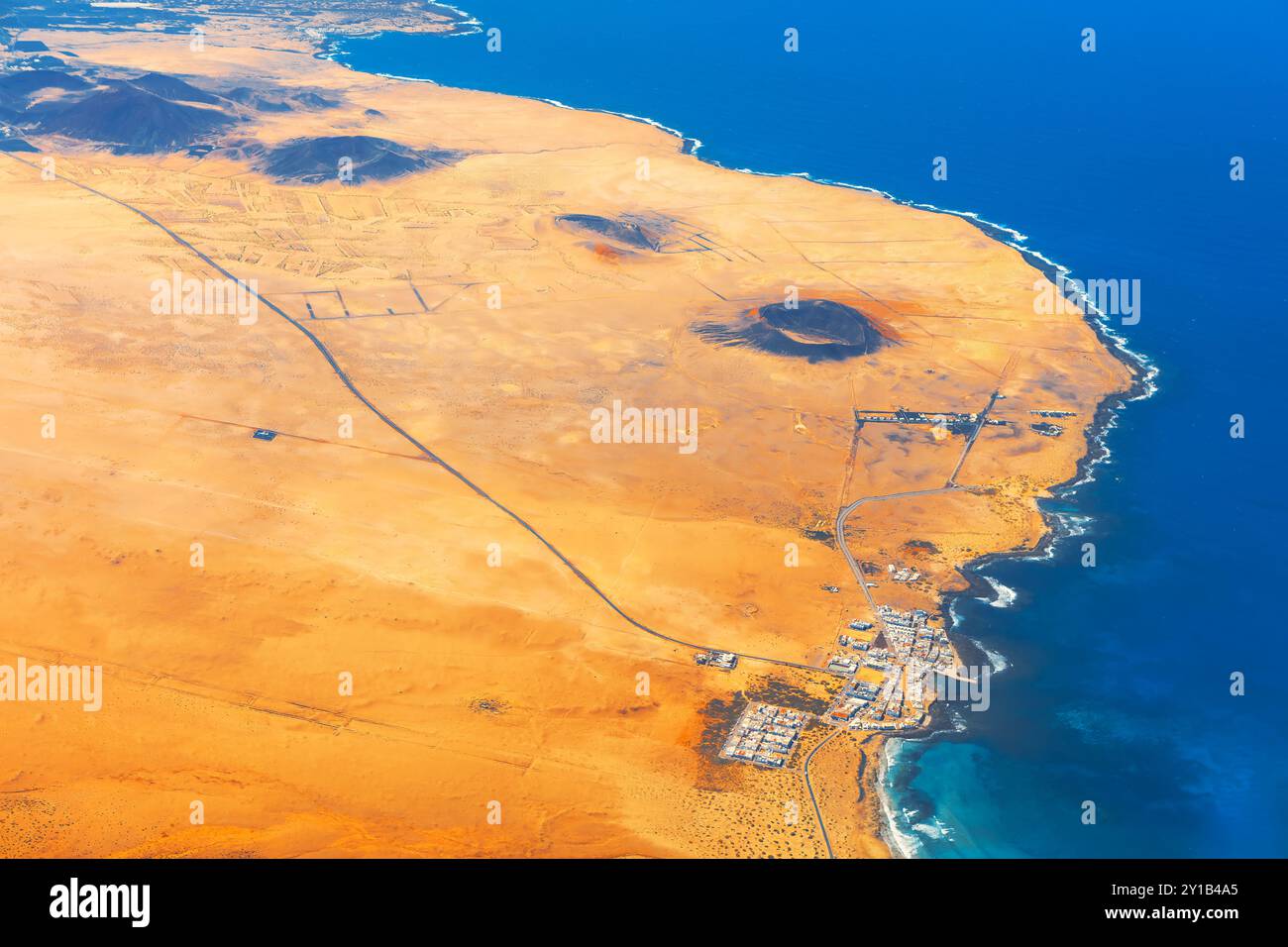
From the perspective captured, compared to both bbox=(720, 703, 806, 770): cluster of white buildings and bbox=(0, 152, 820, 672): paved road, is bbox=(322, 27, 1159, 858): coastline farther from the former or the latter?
bbox=(0, 152, 820, 672): paved road

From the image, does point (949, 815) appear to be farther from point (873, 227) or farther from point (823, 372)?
point (873, 227)

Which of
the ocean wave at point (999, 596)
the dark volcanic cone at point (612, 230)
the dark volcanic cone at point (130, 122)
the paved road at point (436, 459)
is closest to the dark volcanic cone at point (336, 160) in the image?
the dark volcanic cone at point (130, 122)

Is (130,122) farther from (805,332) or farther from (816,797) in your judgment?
(816,797)

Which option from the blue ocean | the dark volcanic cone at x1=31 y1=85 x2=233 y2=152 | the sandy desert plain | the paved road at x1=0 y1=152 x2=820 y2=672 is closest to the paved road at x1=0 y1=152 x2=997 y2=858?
the paved road at x1=0 y1=152 x2=820 y2=672

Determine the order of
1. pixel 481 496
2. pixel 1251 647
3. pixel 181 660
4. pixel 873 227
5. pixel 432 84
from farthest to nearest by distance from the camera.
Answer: pixel 432 84 → pixel 873 227 → pixel 481 496 → pixel 1251 647 → pixel 181 660

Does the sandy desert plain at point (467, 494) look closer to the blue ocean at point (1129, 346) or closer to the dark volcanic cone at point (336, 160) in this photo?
the dark volcanic cone at point (336, 160)

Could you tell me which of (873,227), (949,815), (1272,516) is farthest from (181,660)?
(873,227)

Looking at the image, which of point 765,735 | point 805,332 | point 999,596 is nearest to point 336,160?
point 805,332
